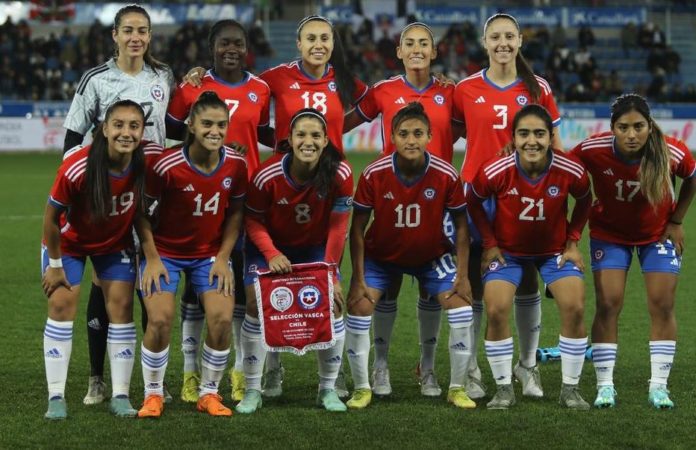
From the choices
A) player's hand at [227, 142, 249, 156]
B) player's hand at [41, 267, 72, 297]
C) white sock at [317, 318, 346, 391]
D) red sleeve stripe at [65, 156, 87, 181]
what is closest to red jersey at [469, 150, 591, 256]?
white sock at [317, 318, 346, 391]

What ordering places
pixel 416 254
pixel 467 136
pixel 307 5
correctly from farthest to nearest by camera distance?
pixel 307 5 < pixel 467 136 < pixel 416 254

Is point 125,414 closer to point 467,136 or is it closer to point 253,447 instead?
point 253,447

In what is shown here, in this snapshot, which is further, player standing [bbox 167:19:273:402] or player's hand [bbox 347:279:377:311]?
player standing [bbox 167:19:273:402]

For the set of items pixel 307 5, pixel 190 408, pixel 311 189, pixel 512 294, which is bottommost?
pixel 190 408

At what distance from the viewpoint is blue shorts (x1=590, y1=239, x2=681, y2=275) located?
6406 mm

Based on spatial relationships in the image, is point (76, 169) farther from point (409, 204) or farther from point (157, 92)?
point (409, 204)

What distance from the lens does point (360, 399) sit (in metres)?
6.39

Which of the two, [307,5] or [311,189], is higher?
[307,5]

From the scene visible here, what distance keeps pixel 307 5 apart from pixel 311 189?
89.4 ft

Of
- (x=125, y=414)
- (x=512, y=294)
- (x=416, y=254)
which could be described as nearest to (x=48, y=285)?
(x=125, y=414)

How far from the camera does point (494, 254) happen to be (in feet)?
20.8

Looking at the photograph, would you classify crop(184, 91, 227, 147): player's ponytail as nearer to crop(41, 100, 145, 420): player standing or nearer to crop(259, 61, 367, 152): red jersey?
crop(41, 100, 145, 420): player standing

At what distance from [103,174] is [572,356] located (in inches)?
102

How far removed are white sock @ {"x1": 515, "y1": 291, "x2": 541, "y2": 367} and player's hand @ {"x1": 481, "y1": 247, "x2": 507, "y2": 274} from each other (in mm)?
587
